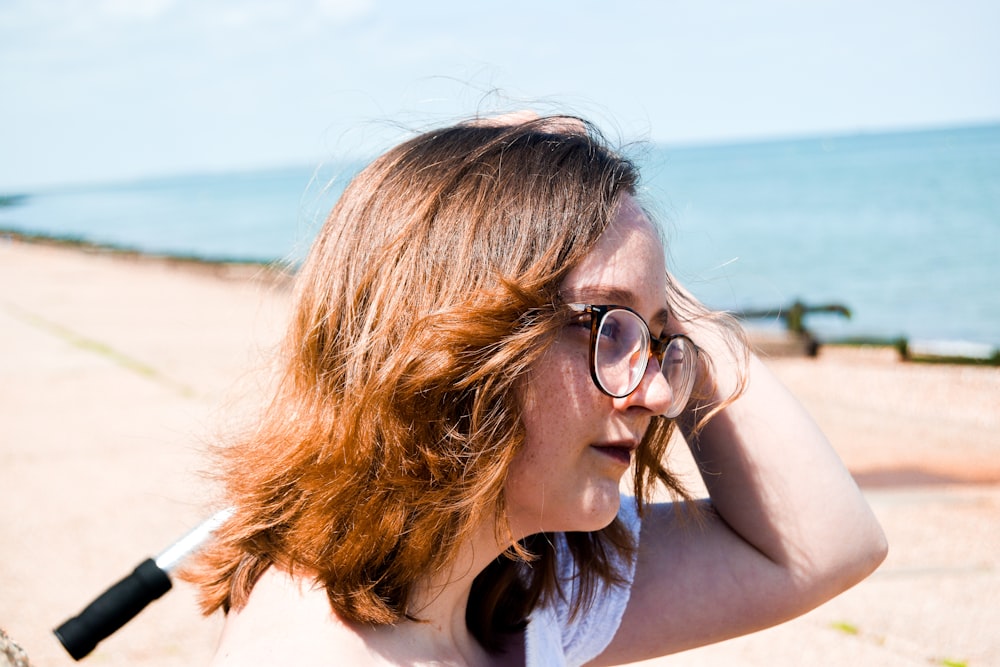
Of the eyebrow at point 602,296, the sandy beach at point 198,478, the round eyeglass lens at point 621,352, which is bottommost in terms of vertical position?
the sandy beach at point 198,478

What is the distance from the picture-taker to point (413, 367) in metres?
1.52

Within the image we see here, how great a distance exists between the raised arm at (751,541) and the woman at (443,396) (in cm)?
25

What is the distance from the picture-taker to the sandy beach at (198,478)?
3.59m

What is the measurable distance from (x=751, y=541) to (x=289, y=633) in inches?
39.8

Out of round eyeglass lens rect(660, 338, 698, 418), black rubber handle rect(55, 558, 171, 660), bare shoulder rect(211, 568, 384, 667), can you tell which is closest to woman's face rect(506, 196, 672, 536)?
round eyeglass lens rect(660, 338, 698, 418)

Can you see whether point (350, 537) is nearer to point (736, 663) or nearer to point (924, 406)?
point (736, 663)

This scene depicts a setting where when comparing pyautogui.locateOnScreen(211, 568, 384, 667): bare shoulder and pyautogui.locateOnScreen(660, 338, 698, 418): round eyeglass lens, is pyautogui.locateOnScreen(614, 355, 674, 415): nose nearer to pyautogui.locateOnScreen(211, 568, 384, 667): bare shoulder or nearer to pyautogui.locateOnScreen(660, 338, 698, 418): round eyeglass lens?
pyautogui.locateOnScreen(660, 338, 698, 418): round eyeglass lens

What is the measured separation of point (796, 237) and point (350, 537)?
4792 cm

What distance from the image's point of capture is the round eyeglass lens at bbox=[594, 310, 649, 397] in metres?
1.59

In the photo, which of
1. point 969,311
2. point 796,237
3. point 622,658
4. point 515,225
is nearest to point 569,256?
point 515,225

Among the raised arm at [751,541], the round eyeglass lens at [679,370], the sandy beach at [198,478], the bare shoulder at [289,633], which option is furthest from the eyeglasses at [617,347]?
the sandy beach at [198,478]

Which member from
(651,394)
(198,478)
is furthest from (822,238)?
(651,394)

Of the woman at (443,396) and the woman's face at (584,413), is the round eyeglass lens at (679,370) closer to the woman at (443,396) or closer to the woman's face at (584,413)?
the woman at (443,396)

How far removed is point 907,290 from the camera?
96.0ft
